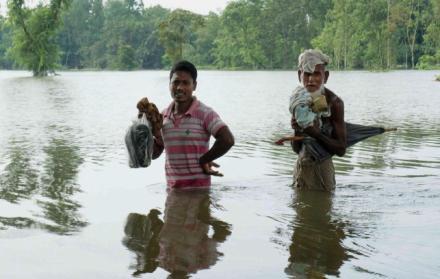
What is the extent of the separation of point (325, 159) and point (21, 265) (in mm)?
2483

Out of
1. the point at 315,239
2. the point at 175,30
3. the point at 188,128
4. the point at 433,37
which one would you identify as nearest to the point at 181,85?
the point at 188,128

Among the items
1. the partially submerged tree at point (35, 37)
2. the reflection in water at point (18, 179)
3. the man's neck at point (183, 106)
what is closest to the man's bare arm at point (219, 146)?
the man's neck at point (183, 106)

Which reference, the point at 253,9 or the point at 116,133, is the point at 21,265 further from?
the point at 253,9

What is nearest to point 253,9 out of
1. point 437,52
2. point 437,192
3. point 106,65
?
point 106,65

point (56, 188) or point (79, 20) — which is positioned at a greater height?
point (79, 20)

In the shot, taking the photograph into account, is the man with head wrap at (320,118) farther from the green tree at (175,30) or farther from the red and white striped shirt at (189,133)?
the green tree at (175,30)

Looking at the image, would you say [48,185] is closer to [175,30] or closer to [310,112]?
[310,112]

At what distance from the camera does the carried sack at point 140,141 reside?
189 inches

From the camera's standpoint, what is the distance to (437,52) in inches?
3196

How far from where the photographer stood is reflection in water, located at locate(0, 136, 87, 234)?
5160mm

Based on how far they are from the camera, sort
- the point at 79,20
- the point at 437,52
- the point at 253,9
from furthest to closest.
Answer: the point at 79,20
the point at 253,9
the point at 437,52

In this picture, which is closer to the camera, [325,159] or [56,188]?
[325,159]

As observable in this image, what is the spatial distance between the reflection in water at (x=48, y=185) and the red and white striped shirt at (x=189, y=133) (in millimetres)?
874

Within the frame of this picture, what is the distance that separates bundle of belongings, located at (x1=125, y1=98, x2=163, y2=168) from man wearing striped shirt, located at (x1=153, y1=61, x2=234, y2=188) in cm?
14
